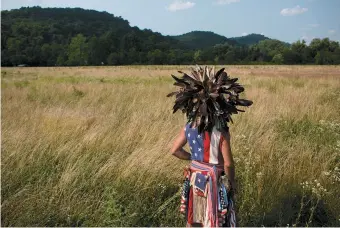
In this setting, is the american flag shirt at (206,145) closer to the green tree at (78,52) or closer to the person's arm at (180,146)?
the person's arm at (180,146)

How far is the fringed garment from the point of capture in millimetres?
2438

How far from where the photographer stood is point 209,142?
7.98 ft

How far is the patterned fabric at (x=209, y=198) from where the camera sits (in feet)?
8.02

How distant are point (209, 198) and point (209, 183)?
11cm

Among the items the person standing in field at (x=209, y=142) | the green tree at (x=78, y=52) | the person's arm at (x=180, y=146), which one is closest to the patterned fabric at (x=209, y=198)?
the person standing in field at (x=209, y=142)

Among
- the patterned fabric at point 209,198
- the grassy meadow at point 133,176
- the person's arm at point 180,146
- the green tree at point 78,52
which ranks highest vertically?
the green tree at point 78,52

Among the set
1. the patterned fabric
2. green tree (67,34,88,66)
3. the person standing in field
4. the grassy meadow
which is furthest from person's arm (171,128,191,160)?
green tree (67,34,88,66)

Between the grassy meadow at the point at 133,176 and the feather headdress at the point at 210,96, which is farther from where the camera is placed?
the grassy meadow at the point at 133,176

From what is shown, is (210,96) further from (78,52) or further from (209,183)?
(78,52)

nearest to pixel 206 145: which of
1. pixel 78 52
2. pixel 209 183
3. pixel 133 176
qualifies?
pixel 209 183

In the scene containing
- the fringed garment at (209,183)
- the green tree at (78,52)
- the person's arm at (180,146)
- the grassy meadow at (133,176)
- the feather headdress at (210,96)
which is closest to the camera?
the feather headdress at (210,96)

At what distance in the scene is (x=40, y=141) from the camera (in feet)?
14.8

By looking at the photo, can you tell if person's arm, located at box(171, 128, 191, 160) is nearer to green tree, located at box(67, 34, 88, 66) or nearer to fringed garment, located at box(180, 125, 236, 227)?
fringed garment, located at box(180, 125, 236, 227)

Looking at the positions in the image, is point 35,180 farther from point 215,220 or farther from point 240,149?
point 240,149
